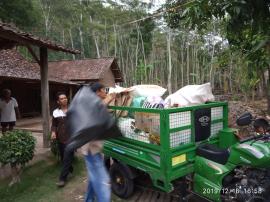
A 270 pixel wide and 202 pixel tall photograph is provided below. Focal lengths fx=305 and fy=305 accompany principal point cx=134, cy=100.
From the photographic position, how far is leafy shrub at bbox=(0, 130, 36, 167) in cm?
481

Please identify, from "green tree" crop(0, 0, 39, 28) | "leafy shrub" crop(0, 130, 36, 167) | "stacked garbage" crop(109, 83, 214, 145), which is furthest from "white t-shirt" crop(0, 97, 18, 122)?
"green tree" crop(0, 0, 39, 28)

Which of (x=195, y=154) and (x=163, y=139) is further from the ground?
(x=163, y=139)

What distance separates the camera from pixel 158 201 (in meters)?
4.26

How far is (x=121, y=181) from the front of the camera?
4.49 m

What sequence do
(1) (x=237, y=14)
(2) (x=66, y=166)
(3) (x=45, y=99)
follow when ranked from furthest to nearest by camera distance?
1. (3) (x=45, y=99)
2. (2) (x=66, y=166)
3. (1) (x=237, y=14)

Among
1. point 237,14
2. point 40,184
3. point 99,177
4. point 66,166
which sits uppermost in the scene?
point 237,14

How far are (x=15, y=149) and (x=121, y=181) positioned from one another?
1787mm

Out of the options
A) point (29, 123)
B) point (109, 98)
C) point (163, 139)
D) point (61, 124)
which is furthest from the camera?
point (29, 123)

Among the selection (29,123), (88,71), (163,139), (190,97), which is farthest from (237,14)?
(88,71)

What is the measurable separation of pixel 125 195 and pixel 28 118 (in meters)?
12.2

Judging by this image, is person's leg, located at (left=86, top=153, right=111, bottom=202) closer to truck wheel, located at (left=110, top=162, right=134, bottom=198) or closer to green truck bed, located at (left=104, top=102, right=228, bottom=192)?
green truck bed, located at (left=104, top=102, right=228, bottom=192)

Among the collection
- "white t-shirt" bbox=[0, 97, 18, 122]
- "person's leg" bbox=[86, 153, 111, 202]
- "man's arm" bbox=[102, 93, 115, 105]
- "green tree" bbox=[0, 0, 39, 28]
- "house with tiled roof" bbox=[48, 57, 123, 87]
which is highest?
"green tree" bbox=[0, 0, 39, 28]

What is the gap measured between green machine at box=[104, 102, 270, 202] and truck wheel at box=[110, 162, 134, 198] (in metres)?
0.02

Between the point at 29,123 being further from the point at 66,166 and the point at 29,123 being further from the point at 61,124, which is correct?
the point at 66,166
